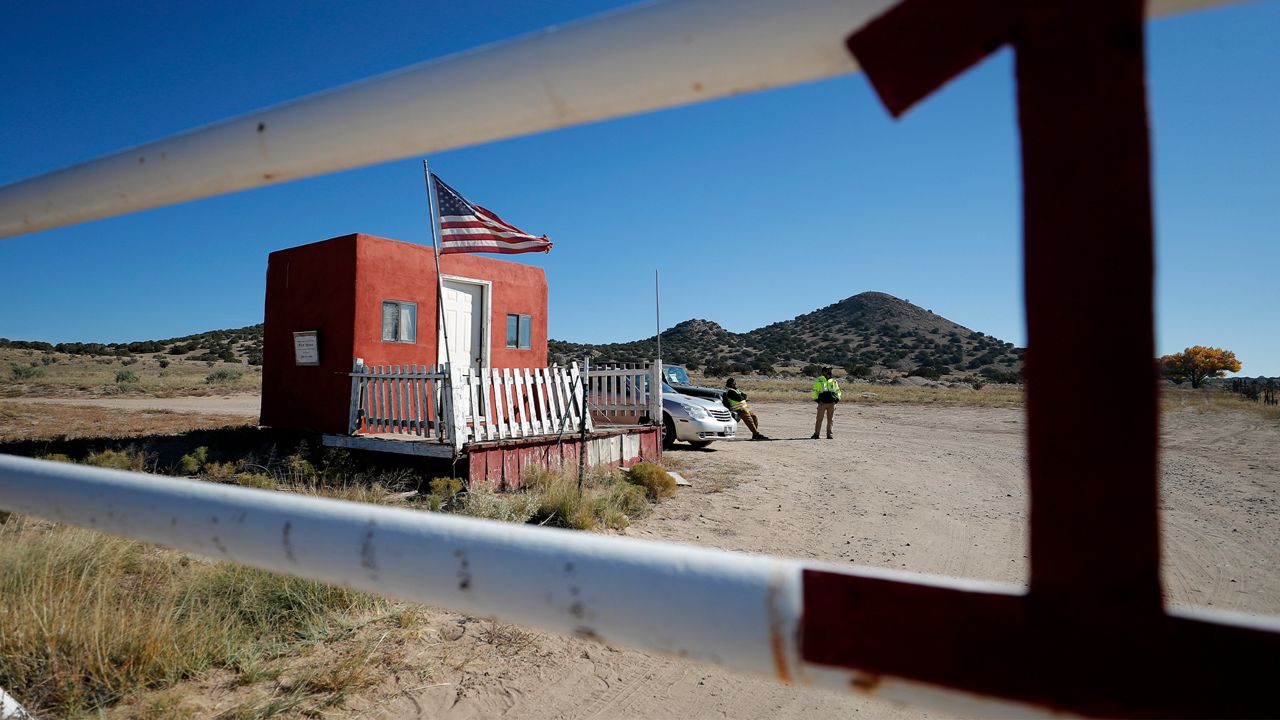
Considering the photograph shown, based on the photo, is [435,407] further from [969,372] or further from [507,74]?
[969,372]

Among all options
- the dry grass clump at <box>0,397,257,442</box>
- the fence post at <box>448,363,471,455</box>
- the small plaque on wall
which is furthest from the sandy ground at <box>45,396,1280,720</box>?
the dry grass clump at <box>0,397,257,442</box>

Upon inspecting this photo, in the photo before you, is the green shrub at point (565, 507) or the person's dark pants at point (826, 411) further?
the person's dark pants at point (826, 411)

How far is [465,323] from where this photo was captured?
41.8 feet

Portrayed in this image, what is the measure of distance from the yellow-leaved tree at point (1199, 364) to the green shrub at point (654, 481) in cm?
6413

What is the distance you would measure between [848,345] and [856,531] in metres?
95.4

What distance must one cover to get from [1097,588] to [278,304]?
A: 43.9ft

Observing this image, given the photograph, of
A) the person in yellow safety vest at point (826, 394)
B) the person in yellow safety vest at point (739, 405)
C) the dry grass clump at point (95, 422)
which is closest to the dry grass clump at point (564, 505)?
the person in yellow safety vest at point (739, 405)

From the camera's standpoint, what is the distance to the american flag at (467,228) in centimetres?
865

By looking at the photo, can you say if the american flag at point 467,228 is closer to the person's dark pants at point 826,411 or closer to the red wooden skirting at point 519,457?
the red wooden skirting at point 519,457

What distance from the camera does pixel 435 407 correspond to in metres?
8.91

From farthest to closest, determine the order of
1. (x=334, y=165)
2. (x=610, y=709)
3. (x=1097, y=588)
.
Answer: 1. (x=610, y=709)
2. (x=334, y=165)
3. (x=1097, y=588)

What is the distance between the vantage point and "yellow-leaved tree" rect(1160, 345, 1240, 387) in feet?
191

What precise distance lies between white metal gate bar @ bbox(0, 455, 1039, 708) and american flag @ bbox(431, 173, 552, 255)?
7.91 m

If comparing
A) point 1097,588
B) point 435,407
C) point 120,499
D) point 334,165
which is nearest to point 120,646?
point 120,499
